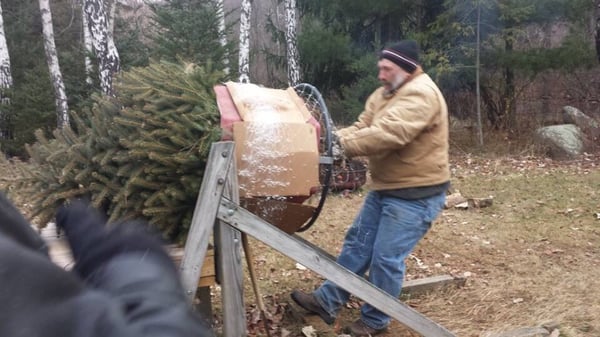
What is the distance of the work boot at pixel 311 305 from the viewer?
392 centimetres

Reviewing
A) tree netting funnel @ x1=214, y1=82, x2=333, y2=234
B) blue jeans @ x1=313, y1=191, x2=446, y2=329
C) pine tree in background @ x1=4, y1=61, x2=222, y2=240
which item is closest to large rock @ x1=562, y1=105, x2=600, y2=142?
blue jeans @ x1=313, y1=191, x2=446, y2=329

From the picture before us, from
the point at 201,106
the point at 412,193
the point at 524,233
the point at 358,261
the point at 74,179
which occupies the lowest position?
the point at 524,233

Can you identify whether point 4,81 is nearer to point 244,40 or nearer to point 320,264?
point 244,40

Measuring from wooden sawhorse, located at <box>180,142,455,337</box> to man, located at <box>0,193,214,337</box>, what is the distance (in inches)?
73.8

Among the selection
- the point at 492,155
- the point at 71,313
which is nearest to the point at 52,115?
the point at 492,155

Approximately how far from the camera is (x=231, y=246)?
3006mm

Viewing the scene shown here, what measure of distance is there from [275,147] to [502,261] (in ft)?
11.3

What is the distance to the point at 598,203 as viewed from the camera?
7.76 m

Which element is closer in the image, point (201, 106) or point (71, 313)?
point (71, 313)

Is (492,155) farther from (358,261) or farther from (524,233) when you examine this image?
(358,261)

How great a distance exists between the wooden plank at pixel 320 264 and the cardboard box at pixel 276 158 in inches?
7.2

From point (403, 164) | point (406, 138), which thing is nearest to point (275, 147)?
point (406, 138)

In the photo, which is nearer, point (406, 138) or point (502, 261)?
point (406, 138)

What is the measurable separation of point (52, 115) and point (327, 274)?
12039mm
